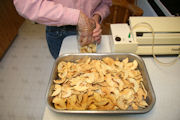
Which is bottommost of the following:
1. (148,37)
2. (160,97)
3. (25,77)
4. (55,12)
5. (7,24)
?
(25,77)

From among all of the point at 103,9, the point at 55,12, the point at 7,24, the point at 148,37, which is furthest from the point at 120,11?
the point at 7,24

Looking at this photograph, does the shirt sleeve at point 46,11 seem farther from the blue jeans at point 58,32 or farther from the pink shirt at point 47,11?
the blue jeans at point 58,32

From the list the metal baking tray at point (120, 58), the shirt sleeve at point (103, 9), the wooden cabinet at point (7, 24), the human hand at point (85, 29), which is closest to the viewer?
the metal baking tray at point (120, 58)

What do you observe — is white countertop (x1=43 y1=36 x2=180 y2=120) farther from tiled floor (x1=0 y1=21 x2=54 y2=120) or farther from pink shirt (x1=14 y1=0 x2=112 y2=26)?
tiled floor (x1=0 y1=21 x2=54 y2=120)

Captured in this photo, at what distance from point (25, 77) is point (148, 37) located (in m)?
1.31

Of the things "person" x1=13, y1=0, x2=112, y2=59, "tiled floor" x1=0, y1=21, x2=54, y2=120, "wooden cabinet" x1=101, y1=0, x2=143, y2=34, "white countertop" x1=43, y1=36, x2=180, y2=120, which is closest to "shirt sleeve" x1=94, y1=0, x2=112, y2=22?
"person" x1=13, y1=0, x2=112, y2=59

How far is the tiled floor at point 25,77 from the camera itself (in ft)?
3.95

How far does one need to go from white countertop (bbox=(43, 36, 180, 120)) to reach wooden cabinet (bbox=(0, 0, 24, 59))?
1.16m

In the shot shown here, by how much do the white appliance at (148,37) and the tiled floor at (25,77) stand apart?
0.95 m

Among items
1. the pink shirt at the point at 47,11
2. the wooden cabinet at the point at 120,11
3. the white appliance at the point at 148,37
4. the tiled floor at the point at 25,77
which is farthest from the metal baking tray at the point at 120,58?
the tiled floor at the point at 25,77

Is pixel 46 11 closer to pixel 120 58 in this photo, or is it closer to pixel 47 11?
pixel 47 11

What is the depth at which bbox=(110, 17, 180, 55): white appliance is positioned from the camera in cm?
71

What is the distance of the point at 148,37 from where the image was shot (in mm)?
707

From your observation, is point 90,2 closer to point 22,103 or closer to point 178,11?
point 178,11
